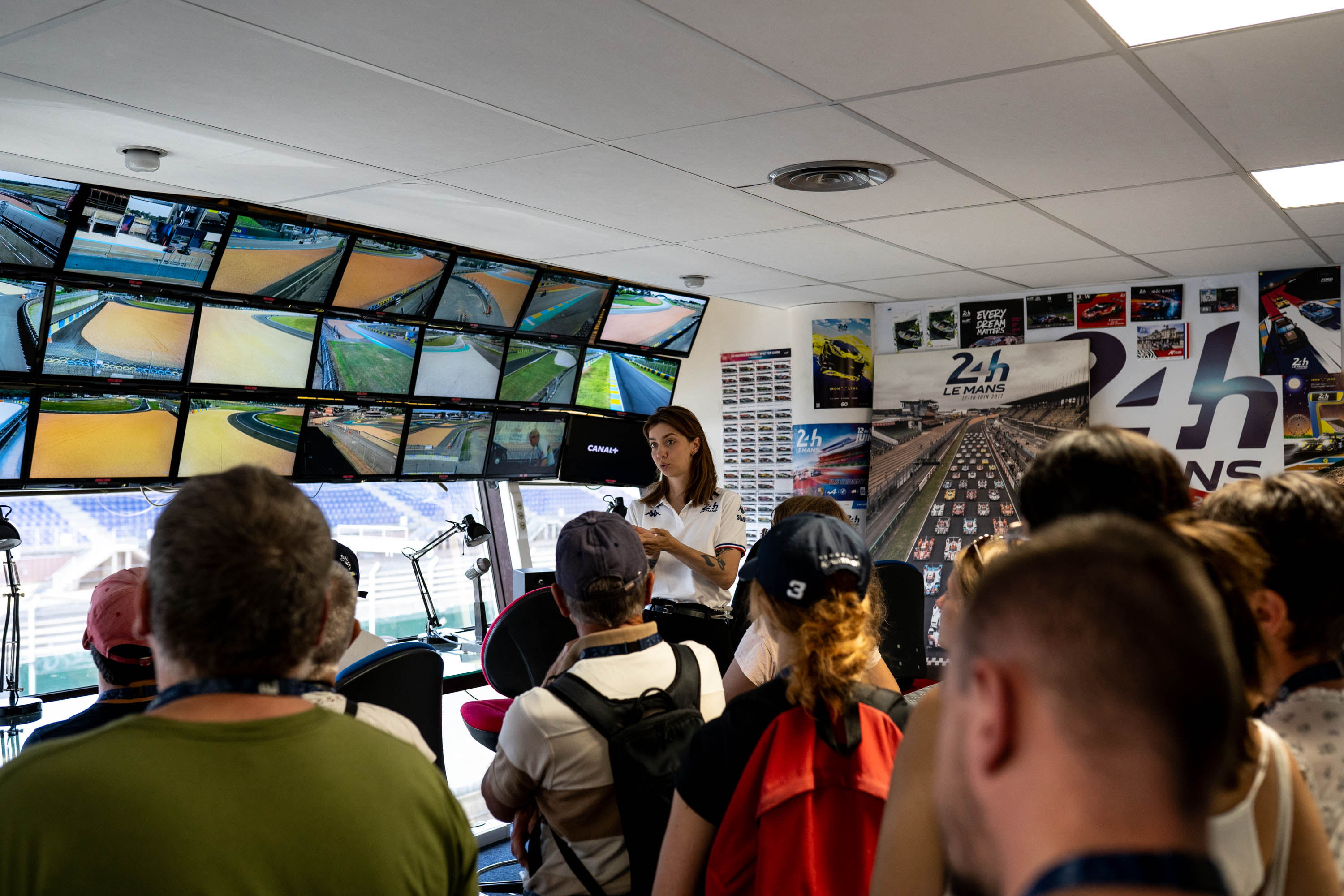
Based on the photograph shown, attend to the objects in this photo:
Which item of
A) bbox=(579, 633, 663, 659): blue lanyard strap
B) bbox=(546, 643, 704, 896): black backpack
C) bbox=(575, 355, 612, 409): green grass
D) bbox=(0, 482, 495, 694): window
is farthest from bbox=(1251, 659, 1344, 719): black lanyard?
bbox=(575, 355, 612, 409): green grass

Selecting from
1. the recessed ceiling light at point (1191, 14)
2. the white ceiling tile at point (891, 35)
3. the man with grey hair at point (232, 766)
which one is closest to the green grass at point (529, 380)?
the white ceiling tile at point (891, 35)

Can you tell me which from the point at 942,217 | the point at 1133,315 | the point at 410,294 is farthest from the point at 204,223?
the point at 1133,315

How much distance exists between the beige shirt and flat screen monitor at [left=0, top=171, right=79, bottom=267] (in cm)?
283

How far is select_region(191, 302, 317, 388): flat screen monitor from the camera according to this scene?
13.5ft

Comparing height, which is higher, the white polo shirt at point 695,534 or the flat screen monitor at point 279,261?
the flat screen monitor at point 279,261

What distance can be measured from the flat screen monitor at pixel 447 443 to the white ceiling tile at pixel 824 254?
159cm

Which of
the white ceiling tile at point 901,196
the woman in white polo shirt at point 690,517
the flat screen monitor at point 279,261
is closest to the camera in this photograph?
the white ceiling tile at point 901,196

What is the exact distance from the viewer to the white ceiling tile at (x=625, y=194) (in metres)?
3.21

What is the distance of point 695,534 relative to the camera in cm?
374

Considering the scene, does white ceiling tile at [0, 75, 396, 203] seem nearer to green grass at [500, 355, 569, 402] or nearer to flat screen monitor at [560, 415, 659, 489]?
green grass at [500, 355, 569, 402]

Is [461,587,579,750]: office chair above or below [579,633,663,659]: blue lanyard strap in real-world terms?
below

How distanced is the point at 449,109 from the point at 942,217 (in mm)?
2102

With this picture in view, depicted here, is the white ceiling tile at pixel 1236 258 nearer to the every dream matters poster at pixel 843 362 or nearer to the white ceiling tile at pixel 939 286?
the white ceiling tile at pixel 939 286

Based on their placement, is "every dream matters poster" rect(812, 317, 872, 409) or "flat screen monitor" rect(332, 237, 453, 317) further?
"every dream matters poster" rect(812, 317, 872, 409)
